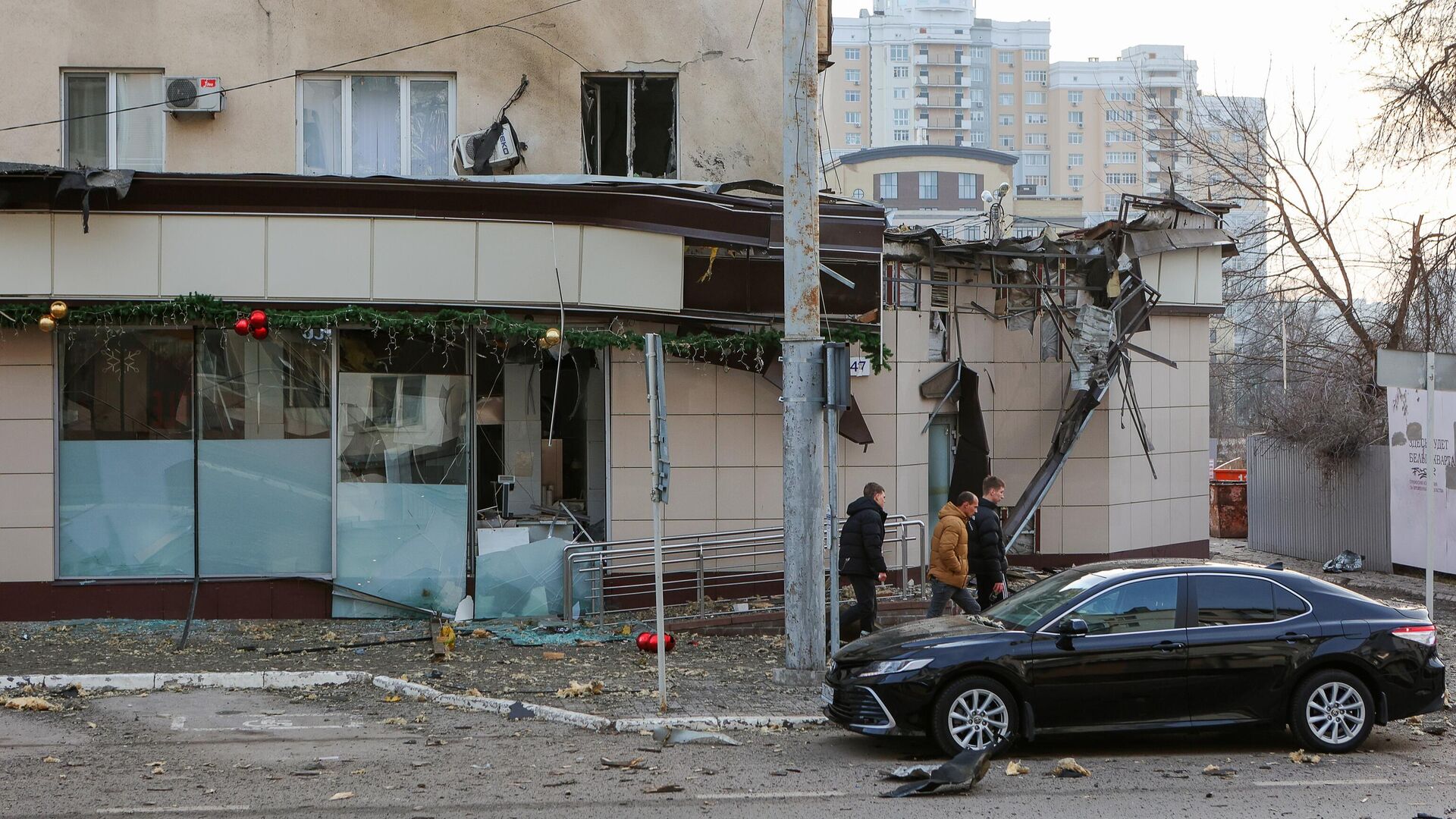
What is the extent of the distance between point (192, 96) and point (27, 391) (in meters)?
3.59

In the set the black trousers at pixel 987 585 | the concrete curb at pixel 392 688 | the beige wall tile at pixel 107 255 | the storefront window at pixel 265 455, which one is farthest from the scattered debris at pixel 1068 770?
the beige wall tile at pixel 107 255

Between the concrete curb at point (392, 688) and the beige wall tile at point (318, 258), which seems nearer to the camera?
the concrete curb at point (392, 688)

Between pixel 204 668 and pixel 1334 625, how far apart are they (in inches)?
360

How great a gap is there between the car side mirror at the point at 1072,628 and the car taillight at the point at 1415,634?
2151 mm

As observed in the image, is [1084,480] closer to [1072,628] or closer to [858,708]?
[1072,628]

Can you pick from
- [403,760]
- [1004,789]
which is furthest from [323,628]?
[1004,789]

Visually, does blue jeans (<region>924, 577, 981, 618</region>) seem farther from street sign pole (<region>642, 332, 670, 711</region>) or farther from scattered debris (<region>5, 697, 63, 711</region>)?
scattered debris (<region>5, 697, 63, 711</region>)

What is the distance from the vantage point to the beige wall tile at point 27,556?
1360 centimetres

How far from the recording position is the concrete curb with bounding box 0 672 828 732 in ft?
31.0

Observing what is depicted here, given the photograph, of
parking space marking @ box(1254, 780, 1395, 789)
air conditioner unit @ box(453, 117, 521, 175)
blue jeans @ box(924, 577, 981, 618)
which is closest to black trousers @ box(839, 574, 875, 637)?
blue jeans @ box(924, 577, 981, 618)

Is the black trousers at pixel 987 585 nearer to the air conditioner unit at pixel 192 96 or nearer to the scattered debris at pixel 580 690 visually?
the scattered debris at pixel 580 690

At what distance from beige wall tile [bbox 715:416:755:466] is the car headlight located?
6370 millimetres

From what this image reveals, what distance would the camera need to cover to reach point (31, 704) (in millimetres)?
10062

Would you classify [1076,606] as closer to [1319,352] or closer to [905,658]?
[905,658]
